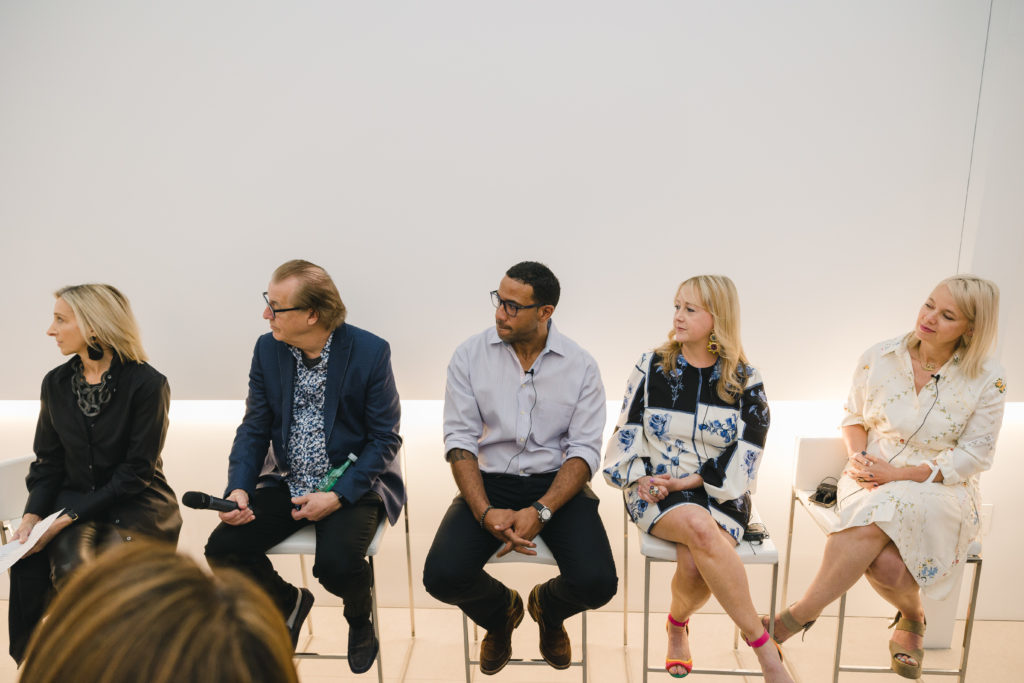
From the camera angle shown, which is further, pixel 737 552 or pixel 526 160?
pixel 526 160

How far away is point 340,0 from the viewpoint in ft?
7.84

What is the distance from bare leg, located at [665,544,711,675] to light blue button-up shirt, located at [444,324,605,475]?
Answer: 46 cm

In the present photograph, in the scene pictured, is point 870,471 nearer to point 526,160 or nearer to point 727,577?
point 727,577

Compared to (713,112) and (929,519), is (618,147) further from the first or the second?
(929,519)

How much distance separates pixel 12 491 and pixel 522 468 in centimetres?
211

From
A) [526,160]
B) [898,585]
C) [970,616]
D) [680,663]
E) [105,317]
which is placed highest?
[526,160]

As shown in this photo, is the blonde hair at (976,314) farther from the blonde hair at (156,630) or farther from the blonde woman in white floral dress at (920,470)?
the blonde hair at (156,630)

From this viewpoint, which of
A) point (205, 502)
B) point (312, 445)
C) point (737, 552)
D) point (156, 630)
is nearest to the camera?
point (156, 630)

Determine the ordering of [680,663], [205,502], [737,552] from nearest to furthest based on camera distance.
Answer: [205,502] < [737,552] < [680,663]

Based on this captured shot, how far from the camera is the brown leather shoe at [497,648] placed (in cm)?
217

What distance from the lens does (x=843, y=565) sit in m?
2.12

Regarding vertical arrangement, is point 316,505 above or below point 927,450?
below

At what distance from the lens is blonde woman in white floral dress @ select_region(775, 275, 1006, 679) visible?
2.07 meters

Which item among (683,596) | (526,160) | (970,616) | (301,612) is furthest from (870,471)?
(301,612)
